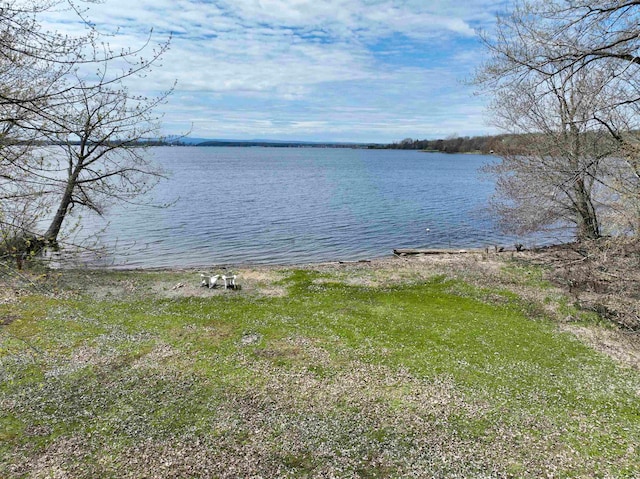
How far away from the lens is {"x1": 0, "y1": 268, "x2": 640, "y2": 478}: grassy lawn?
8.15 metres

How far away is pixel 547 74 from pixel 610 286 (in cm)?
842

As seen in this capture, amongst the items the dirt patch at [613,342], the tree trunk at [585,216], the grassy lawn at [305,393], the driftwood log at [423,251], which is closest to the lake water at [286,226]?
Answer: the driftwood log at [423,251]

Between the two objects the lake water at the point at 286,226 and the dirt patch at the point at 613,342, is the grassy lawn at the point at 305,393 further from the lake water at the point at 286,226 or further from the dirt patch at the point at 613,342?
the lake water at the point at 286,226

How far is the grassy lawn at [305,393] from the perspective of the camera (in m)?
8.15

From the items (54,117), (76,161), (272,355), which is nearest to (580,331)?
(272,355)

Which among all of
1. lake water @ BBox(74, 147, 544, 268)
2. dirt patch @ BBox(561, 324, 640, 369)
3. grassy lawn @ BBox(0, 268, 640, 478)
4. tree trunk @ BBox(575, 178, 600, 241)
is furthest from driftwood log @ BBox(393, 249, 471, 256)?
dirt patch @ BBox(561, 324, 640, 369)

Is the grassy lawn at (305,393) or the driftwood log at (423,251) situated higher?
the driftwood log at (423,251)

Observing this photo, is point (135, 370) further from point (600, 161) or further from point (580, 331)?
point (600, 161)

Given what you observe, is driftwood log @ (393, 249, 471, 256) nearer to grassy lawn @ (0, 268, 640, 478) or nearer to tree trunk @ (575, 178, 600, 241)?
tree trunk @ (575, 178, 600, 241)

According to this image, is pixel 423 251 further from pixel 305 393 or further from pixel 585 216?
pixel 305 393

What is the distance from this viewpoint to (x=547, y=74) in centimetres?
1199

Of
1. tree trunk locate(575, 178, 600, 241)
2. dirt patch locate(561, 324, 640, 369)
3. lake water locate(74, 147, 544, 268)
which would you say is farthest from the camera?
lake water locate(74, 147, 544, 268)

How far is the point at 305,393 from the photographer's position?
33.9 ft

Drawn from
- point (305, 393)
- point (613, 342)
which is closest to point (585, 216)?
point (613, 342)
